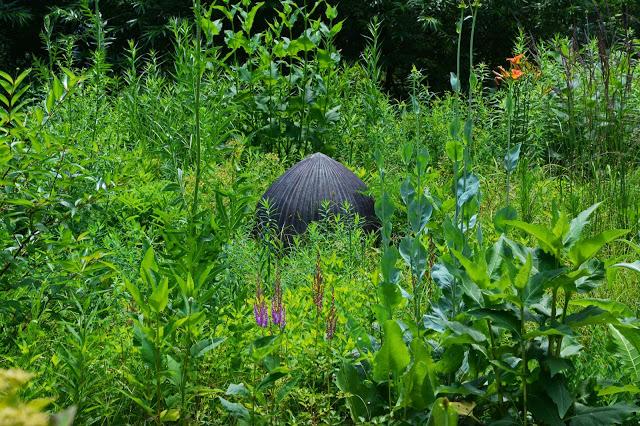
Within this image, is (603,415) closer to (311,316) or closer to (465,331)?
A: (465,331)

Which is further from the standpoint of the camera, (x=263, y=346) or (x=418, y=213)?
(x=418, y=213)

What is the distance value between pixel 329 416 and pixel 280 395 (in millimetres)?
219

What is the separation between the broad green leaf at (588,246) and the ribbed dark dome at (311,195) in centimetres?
227

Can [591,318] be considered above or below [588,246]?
below

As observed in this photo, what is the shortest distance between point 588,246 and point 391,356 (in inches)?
26.9

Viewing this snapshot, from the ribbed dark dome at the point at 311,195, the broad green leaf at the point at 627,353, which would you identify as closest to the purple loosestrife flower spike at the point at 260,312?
the broad green leaf at the point at 627,353

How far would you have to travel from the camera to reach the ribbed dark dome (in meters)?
4.85

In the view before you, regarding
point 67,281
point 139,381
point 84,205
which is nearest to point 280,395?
point 139,381

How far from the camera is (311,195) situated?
489 cm

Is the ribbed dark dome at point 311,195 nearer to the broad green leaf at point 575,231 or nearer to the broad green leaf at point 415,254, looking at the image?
the broad green leaf at point 415,254

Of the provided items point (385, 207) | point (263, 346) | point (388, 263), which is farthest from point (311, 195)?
point (263, 346)

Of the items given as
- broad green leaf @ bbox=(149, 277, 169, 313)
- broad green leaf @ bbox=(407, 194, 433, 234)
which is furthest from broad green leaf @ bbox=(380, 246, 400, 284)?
broad green leaf @ bbox=(149, 277, 169, 313)

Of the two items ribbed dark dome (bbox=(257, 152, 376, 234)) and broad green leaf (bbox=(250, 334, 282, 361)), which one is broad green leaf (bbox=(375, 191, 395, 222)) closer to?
broad green leaf (bbox=(250, 334, 282, 361))

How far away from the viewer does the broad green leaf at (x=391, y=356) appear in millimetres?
2555
